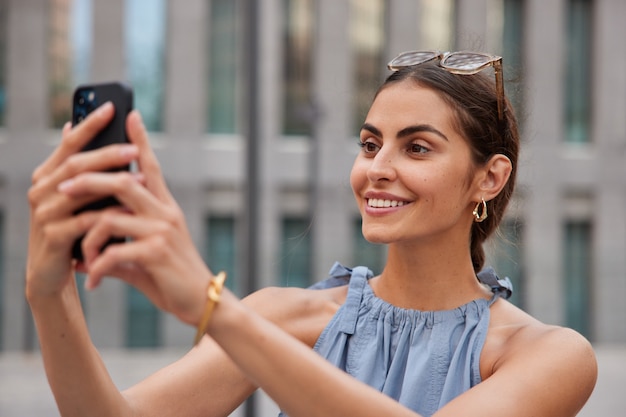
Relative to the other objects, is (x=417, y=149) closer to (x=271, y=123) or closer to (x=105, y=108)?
(x=105, y=108)

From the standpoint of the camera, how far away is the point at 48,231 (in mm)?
1182

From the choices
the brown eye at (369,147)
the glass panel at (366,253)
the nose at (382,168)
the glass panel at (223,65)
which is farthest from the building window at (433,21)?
the nose at (382,168)

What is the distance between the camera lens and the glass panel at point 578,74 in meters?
18.1

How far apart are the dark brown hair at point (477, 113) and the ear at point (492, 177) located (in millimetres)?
16

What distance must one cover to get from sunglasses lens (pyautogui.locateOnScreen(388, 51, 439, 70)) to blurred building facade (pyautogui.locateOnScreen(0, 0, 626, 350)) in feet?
45.6

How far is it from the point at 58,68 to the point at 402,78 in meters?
15.7

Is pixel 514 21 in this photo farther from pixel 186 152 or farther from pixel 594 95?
pixel 186 152

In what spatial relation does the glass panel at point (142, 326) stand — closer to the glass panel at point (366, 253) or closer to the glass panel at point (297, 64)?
the glass panel at point (366, 253)

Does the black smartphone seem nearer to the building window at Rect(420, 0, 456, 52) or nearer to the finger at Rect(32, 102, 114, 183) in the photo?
the finger at Rect(32, 102, 114, 183)

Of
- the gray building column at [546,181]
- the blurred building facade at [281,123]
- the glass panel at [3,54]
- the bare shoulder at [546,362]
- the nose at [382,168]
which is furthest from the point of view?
the gray building column at [546,181]

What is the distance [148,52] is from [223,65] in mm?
1384

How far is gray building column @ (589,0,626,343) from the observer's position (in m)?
17.9

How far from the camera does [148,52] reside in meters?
17.0

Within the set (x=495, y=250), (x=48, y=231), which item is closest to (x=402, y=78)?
(x=495, y=250)
